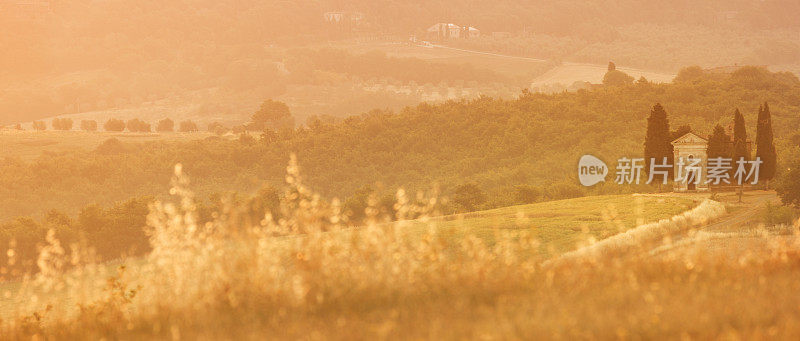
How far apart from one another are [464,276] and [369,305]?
4.62 feet

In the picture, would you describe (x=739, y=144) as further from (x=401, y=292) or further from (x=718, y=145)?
(x=401, y=292)

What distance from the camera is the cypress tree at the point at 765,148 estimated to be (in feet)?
143

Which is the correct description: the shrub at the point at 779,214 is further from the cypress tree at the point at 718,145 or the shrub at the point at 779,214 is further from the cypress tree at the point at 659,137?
the cypress tree at the point at 659,137

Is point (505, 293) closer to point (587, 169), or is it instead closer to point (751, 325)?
point (751, 325)

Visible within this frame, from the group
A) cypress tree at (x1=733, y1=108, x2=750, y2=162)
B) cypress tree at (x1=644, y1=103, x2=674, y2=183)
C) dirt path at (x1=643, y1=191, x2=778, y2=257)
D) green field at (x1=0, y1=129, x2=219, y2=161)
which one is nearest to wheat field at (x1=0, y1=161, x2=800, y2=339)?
dirt path at (x1=643, y1=191, x2=778, y2=257)

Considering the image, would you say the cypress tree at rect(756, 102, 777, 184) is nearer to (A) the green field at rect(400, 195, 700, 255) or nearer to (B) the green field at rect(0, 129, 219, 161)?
(A) the green field at rect(400, 195, 700, 255)

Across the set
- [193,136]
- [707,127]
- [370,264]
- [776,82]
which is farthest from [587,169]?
[193,136]

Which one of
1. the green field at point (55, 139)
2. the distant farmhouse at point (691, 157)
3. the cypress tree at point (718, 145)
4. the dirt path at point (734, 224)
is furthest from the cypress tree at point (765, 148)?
the green field at point (55, 139)

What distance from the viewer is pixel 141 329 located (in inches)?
360

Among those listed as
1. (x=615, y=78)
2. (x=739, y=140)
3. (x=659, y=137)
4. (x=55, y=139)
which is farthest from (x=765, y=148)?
(x=55, y=139)

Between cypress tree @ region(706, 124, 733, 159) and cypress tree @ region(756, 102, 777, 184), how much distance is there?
2.80 m

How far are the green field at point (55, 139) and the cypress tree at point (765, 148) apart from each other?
154 meters

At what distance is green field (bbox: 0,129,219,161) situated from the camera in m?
163

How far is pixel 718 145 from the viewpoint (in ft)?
138
